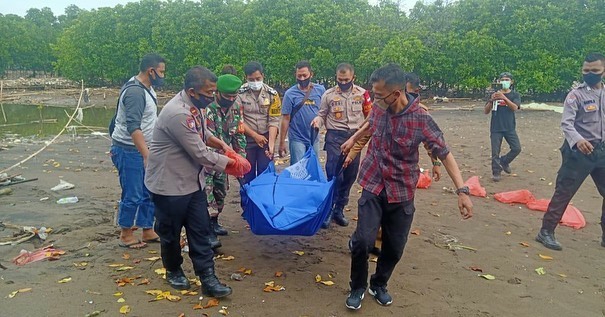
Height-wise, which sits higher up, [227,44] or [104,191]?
[227,44]

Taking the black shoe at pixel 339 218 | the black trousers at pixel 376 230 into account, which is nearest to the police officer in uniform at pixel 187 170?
the black trousers at pixel 376 230

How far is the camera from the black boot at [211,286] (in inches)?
137

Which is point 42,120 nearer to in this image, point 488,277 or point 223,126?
point 223,126

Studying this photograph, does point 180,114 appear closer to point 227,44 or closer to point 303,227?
point 303,227

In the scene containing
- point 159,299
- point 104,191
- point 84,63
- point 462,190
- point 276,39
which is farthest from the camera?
point 84,63

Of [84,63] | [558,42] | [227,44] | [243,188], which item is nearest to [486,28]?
[558,42]

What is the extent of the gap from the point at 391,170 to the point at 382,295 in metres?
0.99

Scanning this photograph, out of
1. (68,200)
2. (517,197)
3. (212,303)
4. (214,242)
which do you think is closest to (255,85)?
(214,242)

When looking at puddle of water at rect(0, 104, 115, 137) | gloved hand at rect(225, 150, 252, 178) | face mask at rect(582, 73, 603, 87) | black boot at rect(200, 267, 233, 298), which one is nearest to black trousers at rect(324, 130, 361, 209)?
gloved hand at rect(225, 150, 252, 178)

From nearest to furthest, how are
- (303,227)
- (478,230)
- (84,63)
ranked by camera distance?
(303,227) < (478,230) < (84,63)

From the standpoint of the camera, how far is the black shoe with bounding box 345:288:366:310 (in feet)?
11.1

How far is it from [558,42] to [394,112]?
23852 mm

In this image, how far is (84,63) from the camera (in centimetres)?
3928

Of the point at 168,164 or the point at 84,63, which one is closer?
the point at 168,164
